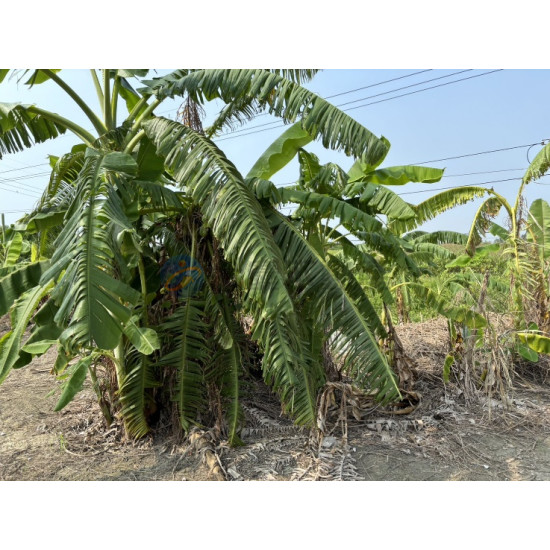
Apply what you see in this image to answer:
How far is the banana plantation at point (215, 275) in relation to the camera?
253cm

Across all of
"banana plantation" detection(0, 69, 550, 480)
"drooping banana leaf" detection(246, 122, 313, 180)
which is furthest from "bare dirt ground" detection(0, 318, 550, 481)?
"drooping banana leaf" detection(246, 122, 313, 180)

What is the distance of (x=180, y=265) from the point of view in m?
3.51

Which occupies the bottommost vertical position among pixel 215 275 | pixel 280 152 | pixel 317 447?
pixel 317 447

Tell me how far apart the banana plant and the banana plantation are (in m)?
0.01

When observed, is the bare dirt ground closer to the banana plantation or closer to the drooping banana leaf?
the banana plantation

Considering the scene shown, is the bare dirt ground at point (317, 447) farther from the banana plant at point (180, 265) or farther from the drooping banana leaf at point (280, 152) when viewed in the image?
the drooping banana leaf at point (280, 152)

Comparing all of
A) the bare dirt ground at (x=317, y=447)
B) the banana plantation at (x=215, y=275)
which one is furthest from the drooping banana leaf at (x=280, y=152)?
the bare dirt ground at (x=317, y=447)

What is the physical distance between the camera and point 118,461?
10.7 feet

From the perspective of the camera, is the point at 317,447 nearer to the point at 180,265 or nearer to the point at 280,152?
the point at 180,265

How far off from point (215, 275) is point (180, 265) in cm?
28

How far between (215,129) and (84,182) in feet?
5.67

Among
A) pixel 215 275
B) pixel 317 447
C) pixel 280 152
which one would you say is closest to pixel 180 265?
pixel 215 275

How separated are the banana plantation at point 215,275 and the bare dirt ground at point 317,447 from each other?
111mm

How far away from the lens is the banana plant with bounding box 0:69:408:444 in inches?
95.0
